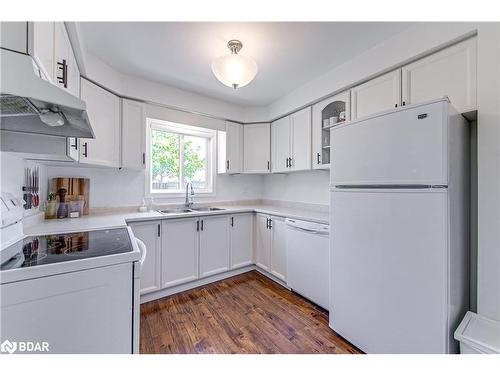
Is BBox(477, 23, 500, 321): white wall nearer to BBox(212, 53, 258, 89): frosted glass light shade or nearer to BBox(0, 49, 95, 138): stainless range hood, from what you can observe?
BBox(212, 53, 258, 89): frosted glass light shade

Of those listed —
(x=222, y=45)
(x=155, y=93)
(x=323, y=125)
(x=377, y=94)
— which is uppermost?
(x=222, y=45)

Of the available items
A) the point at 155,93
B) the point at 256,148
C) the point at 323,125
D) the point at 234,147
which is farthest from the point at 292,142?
the point at 155,93

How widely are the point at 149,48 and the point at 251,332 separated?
2544mm

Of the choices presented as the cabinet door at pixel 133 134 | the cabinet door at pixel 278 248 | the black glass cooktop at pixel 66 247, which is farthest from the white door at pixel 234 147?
the black glass cooktop at pixel 66 247

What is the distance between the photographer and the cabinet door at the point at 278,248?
248cm

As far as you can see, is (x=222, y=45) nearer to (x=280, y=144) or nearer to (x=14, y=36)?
(x=14, y=36)

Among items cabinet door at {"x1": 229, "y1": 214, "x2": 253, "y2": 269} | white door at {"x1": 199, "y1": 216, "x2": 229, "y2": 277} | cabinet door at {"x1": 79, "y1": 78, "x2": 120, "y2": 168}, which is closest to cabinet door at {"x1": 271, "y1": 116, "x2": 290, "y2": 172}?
cabinet door at {"x1": 229, "y1": 214, "x2": 253, "y2": 269}

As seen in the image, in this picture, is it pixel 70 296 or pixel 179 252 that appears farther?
pixel 179 252

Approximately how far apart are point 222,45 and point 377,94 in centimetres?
139

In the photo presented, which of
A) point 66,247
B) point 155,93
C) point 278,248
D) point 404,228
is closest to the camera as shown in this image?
point 66,247

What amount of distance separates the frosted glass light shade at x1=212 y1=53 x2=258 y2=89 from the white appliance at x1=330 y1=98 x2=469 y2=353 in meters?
0.83

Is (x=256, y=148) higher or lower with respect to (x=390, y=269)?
higher

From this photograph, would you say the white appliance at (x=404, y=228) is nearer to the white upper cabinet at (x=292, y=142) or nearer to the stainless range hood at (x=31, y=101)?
the white upper cabinet at (x=292, y=142)

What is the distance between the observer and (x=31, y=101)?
35.4 inches
